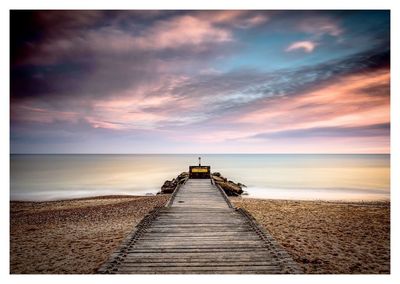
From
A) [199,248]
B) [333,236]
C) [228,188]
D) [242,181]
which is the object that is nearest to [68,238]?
[199,248]

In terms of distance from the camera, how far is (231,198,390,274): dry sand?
250 inches

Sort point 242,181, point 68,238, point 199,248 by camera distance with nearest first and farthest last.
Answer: point 199,248 < point 68,238 < point 242,181

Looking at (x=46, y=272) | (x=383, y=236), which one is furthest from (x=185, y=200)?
(x=383, y=236)

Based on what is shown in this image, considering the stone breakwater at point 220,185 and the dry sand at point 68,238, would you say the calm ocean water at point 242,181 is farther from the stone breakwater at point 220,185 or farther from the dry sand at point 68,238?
the dry sand at point 68,238

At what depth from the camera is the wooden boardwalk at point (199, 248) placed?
4739 millimetres

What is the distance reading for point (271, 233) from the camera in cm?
895

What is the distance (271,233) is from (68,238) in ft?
22.5

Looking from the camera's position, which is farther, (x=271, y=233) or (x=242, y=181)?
(x=242, y=181)

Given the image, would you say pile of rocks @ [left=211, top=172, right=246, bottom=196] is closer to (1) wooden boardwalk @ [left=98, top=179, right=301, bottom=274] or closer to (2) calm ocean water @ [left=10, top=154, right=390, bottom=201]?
(2) calm ocean water @ [left=10, top=154, right=390, bottom=201]

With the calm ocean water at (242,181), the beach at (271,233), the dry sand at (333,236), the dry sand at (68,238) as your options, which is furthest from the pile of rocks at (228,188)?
the dry sand at (68,238)

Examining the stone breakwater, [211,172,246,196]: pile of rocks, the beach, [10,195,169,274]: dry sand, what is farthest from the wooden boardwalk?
[211,172,246,196]: pile of rocks

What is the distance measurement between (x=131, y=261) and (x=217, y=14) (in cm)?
689

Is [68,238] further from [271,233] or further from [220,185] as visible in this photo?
[220,185]

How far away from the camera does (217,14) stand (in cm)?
773
